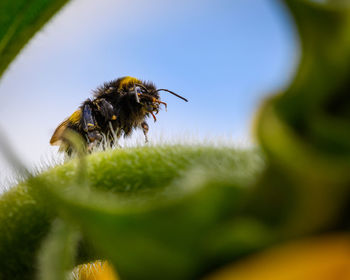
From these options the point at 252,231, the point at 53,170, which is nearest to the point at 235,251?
the point at 252,231

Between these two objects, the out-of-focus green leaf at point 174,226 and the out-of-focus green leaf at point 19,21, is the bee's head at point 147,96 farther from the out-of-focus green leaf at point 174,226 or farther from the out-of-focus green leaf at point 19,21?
the out-of-focus green leaf at point 174,226

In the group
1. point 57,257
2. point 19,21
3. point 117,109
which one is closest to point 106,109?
point 117,109

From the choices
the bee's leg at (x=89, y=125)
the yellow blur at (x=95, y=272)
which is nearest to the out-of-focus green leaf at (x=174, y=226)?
the yellow blur at (x=95, y=272)

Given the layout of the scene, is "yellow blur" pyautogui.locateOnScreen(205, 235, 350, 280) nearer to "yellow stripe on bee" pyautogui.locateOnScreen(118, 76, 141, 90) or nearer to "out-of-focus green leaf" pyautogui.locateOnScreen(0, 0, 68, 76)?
"out-of-focus green leaf" pyautogui.locateOnScreen(0, 0, 68, 76)

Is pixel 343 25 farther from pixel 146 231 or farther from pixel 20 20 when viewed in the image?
pixel 20 20

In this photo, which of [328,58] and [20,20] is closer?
[328,58]

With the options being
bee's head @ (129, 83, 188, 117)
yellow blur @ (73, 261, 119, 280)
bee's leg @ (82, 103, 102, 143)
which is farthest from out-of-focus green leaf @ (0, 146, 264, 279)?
bee's head @ (129, 83, 188, 117)
